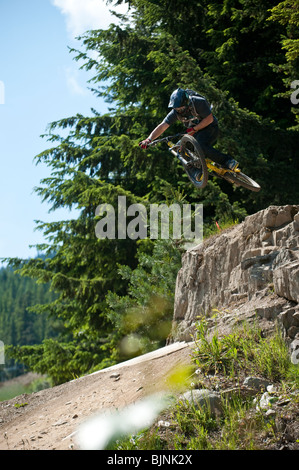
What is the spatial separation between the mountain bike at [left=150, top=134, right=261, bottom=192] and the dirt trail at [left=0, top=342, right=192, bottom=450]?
2.66 m

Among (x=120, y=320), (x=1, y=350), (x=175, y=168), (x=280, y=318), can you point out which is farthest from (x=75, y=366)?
(x=280, y=318)

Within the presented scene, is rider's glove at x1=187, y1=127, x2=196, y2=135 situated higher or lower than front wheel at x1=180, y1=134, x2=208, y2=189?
higher

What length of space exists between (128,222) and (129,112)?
12.9 feet

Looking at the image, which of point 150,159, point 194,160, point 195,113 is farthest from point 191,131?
point 150,159

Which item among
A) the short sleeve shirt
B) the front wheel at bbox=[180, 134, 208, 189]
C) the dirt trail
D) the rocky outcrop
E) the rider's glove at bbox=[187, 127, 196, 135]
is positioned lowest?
the dirt trail

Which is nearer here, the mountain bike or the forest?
the mountain bike

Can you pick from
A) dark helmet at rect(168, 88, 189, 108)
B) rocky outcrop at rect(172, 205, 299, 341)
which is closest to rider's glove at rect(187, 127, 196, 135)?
dark helmet at rect(168, 88, 189, 108)

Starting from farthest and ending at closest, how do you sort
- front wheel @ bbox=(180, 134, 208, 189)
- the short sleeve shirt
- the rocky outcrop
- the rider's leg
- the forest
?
the forest, the rider's leg, front wheel @ bbox=(180, 134, 208, 189), the short sleeve shirt, the rocky outcrop

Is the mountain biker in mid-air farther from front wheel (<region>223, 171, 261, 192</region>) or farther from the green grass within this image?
the green grass

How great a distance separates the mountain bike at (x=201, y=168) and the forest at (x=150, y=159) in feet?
8.50

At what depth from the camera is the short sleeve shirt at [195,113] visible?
7.13 m

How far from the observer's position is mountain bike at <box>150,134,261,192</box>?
23.9 feet

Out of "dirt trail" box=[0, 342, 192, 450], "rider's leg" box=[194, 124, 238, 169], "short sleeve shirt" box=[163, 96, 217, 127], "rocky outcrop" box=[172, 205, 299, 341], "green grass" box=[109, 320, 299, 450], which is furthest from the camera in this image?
"rider's leg" box=[194, 124, 238, 169]

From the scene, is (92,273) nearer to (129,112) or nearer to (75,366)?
(75,366)
